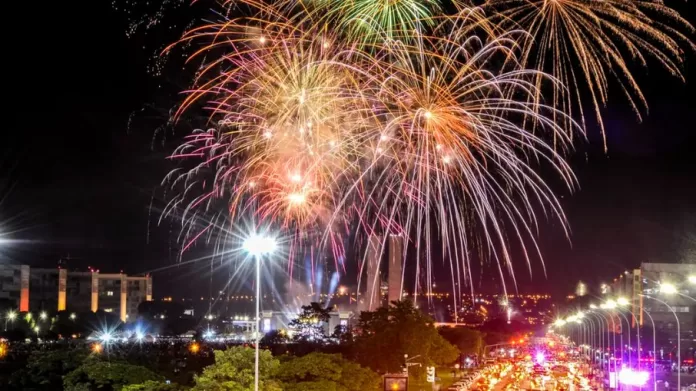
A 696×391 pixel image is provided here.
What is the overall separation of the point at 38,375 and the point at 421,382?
32.8 metres

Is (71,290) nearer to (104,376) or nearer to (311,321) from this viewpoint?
(311,321)

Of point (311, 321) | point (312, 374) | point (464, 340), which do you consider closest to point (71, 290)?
point (311, 321)

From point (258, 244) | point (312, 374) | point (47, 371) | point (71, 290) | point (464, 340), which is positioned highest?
point (258, 244)

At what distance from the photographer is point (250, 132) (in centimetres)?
2658

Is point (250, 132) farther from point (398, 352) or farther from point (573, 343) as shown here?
point (573, 343)

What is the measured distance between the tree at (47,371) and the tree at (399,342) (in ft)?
83.3

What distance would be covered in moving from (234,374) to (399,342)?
125ft

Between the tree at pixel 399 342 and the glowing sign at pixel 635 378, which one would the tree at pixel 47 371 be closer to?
the tree at pixel 399 342

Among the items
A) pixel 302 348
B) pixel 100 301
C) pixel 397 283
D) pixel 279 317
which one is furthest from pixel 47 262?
pixel 302 348

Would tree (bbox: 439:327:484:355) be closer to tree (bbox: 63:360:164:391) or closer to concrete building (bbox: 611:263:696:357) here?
concrete building (bbox: 611:263:696:357)

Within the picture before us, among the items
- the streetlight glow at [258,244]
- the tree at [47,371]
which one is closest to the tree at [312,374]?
the streetlight glow at [258,244]

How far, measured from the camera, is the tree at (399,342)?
59.8 meters

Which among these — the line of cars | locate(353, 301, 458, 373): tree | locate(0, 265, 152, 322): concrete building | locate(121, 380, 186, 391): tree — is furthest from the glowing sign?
locate(0, 265, 152, 322): concrete building

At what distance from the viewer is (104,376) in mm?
33344
